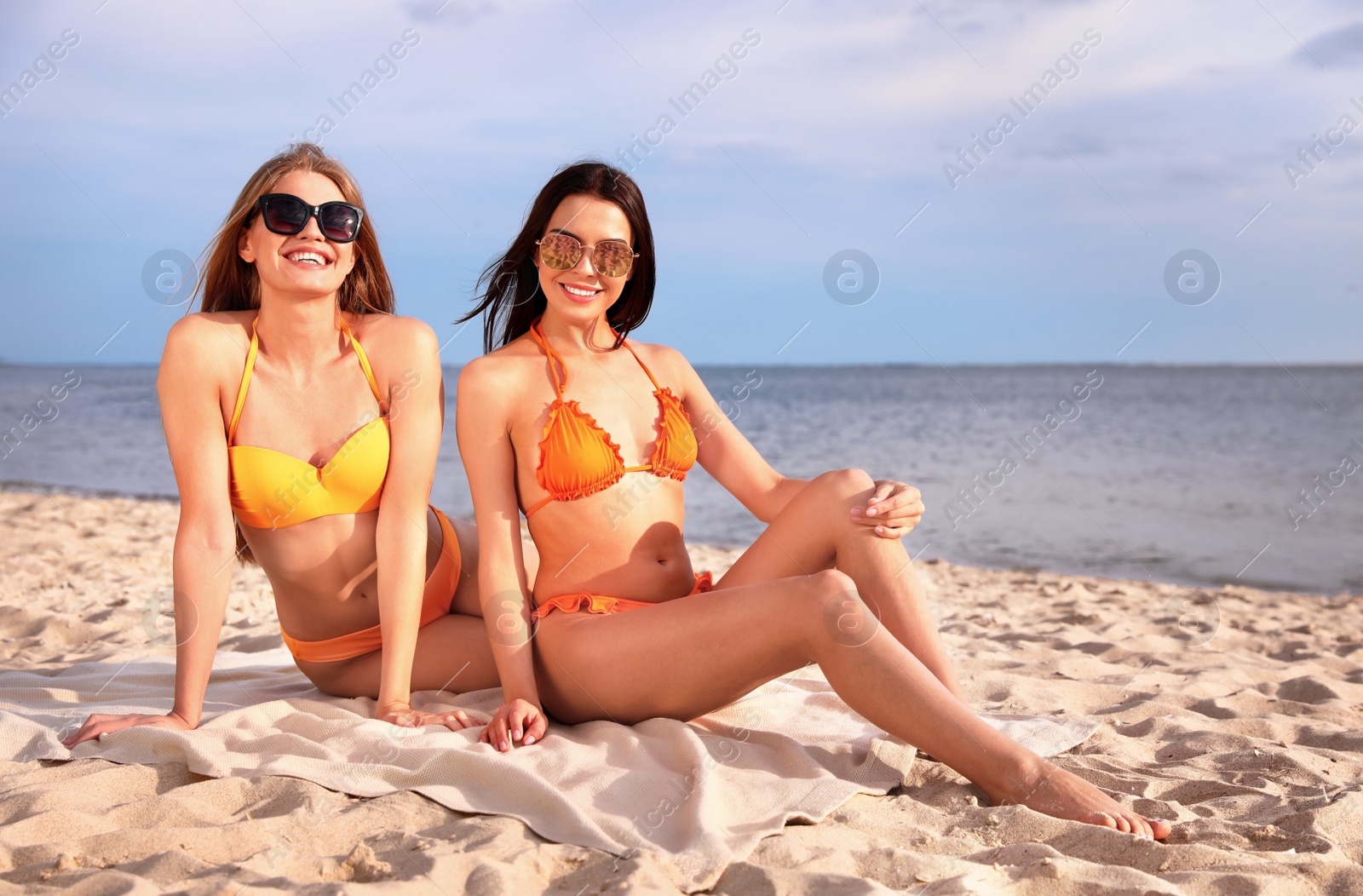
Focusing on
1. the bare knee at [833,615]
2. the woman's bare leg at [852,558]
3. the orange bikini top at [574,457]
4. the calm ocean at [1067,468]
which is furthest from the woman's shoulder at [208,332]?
the calm ocean at [1067,468]

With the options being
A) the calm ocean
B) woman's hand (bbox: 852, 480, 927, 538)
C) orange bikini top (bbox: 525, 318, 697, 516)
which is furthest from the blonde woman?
the calm ocean

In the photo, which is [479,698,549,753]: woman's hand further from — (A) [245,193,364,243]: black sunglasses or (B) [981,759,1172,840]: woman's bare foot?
(A) [245,193,364,243]: black sunglasses

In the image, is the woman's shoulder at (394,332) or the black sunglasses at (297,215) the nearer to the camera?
the black sunglasses at (297,215)

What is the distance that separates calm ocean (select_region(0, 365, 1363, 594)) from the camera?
8.85 meters

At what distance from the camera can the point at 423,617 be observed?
3469 mm

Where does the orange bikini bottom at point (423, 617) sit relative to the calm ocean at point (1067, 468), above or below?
above

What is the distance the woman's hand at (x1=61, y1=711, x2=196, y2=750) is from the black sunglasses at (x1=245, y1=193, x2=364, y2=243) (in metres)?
1.49

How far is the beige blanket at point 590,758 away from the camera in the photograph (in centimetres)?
241

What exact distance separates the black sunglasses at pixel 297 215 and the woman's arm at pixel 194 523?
0.43 metres

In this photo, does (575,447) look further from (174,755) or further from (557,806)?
(174,755)

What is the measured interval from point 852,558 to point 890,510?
7.8 inches

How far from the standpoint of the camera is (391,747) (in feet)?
9.00

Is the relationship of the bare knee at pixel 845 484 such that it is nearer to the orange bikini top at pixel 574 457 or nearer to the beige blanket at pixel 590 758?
the orange bikini top at pixel 574 457

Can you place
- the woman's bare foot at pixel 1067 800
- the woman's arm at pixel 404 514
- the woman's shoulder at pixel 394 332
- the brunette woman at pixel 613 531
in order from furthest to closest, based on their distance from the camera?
the woman's shoulder at pixel 394 332, the woman's arm at pixel 404 514, the brunette woman at pixel 613 531, the woman's bare foot at pixel 1067 800
